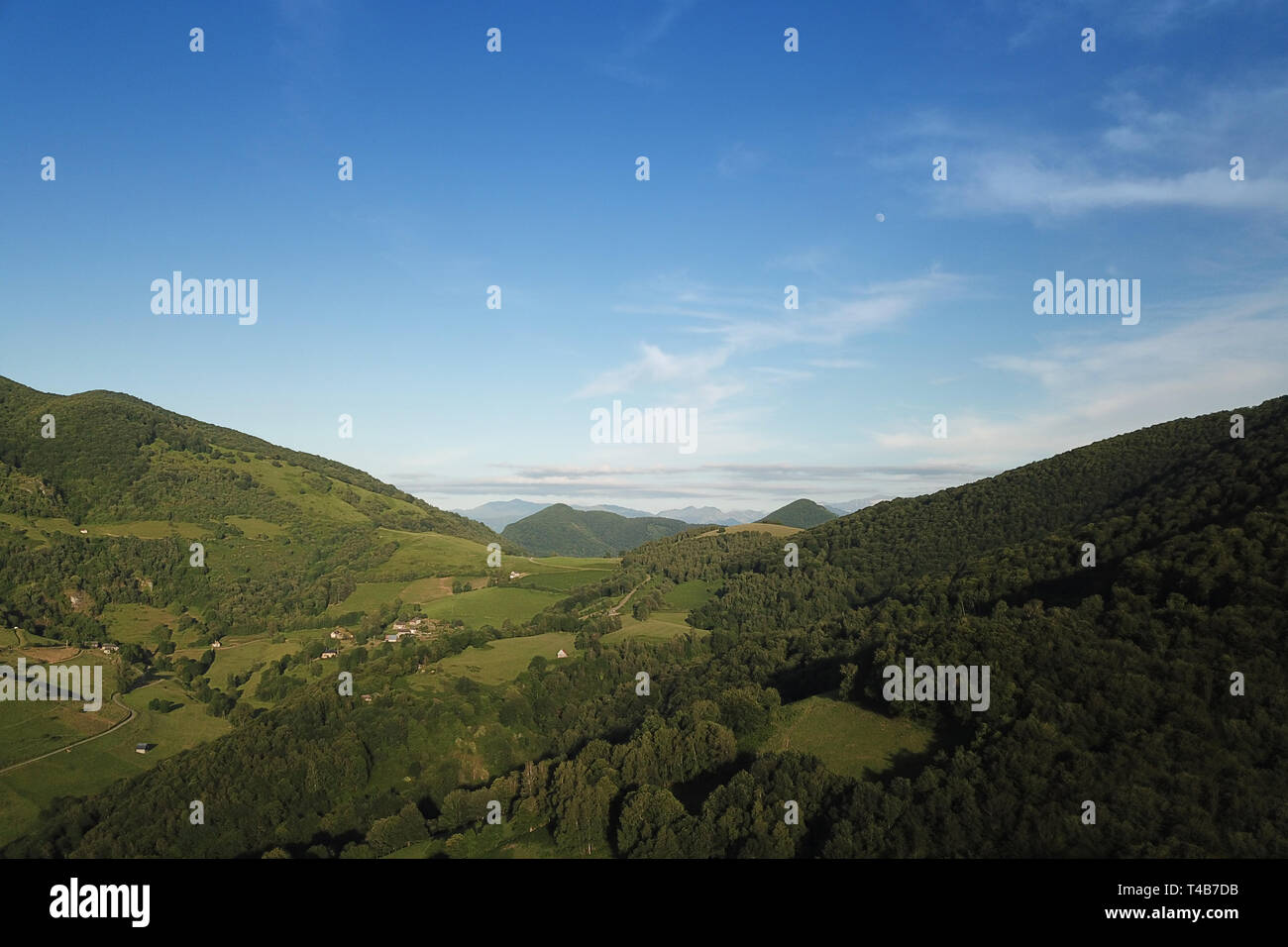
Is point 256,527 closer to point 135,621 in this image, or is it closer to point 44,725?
point 135,621

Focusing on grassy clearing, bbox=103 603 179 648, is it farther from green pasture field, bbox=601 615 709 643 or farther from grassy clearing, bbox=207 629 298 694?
green pasture field, bbox=601 615 709 643

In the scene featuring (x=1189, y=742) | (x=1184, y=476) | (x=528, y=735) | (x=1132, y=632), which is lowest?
(x=528, y=735)

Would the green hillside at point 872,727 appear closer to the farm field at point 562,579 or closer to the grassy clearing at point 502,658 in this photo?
the grassy clearing at point 502,658

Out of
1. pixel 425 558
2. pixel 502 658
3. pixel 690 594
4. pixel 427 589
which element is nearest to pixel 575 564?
pixel 425 558

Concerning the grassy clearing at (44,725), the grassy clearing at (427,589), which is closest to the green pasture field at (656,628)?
the grassy clearing at (427,589)
